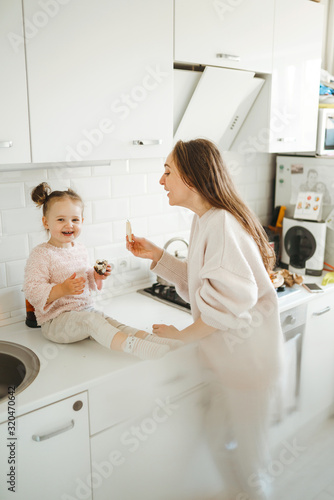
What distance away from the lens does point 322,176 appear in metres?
2.62

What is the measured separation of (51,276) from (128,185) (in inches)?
27.0

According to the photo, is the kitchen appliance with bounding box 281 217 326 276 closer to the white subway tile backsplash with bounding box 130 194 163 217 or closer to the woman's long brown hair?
the white subway tile backsplash with bounding box 130 194 163 217

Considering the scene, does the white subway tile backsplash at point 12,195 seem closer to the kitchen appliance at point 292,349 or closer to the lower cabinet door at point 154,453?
the lower cabinet door at point 154,453

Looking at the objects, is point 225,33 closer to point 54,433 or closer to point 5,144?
point 5,144

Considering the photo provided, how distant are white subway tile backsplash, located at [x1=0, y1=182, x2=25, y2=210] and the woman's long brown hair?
0.66 metres

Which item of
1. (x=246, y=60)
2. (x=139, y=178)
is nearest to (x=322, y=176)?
(x=246, y=60)

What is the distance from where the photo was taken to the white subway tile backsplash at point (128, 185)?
2.14 metres

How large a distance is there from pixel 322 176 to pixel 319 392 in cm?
120

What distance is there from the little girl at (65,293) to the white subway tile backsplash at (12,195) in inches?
6.3

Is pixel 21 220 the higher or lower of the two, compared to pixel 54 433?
higher

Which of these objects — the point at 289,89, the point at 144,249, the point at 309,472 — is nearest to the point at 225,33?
the point at 289,89

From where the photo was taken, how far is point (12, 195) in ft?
5.89

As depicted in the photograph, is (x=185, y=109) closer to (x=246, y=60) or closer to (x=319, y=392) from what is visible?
(x=246, y=60)

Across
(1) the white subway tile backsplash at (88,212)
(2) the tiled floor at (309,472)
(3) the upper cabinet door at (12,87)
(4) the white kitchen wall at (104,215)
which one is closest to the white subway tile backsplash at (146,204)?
(4) the white kitchen wall at (104,215)
